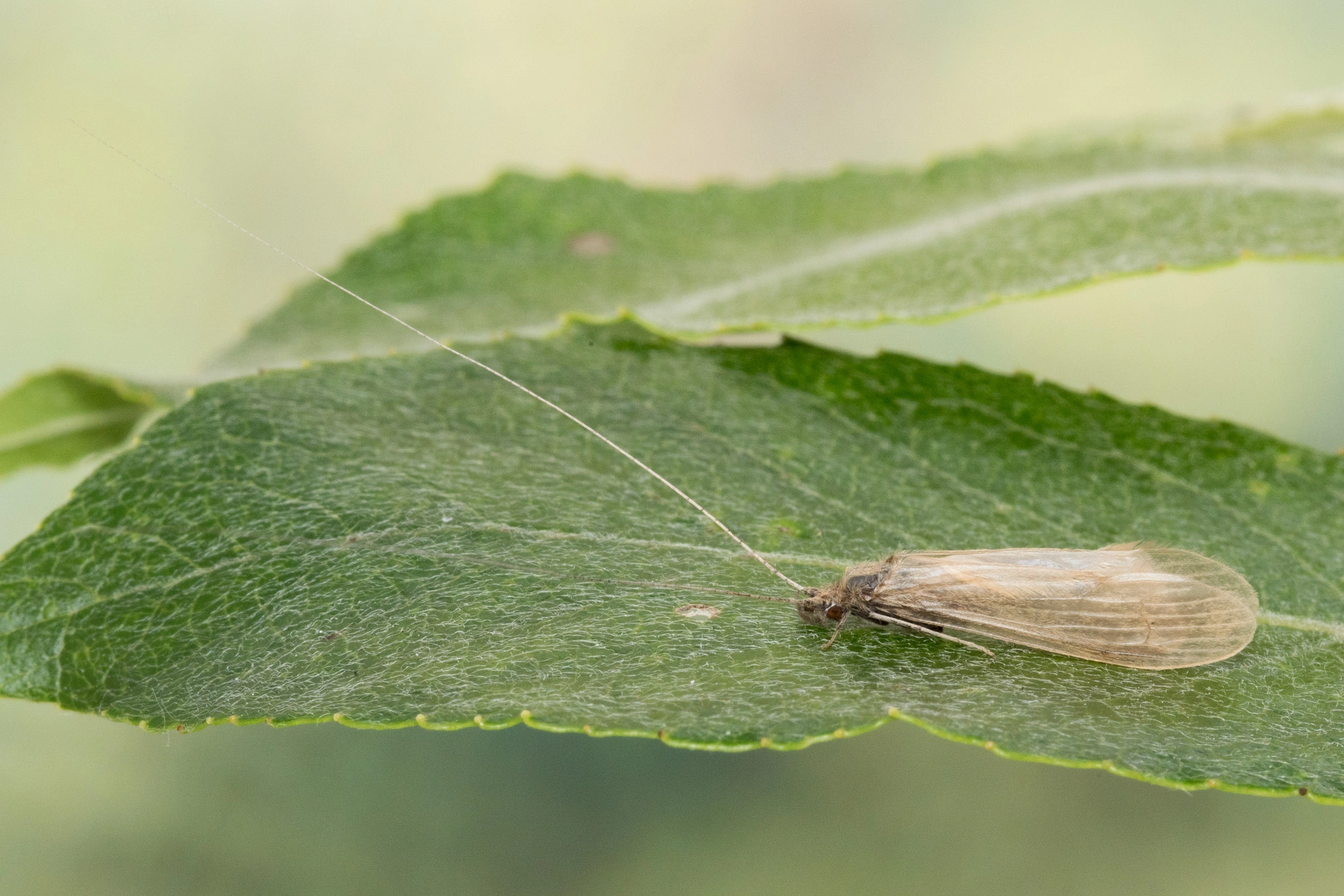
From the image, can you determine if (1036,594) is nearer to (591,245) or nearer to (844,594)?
(844,594)

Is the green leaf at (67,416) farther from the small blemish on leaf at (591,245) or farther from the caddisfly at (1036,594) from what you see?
the small blemish on leaf at (591,245)

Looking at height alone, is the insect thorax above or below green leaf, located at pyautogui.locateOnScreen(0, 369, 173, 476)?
below

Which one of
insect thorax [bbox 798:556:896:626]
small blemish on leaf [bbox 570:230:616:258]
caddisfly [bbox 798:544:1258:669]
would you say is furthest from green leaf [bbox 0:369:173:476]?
caddisfly [bbox 798:544:1258:669]

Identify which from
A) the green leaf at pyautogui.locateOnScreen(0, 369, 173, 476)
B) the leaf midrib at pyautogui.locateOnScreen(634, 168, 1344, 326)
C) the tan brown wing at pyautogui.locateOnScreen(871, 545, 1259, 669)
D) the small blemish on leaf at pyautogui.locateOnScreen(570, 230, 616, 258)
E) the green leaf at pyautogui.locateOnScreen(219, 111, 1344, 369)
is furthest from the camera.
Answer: the small blemish on leaf at pyautogui.locateOnScreen(570, 230, 616, 258)

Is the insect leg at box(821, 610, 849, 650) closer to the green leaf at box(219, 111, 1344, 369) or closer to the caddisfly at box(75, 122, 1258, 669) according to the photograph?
the caddisfly at box(75, 122, 1258, 669)

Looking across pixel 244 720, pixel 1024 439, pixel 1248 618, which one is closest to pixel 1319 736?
pixel 1248 618

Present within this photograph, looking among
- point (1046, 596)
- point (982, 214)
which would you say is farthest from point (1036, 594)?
point (982, 214)
